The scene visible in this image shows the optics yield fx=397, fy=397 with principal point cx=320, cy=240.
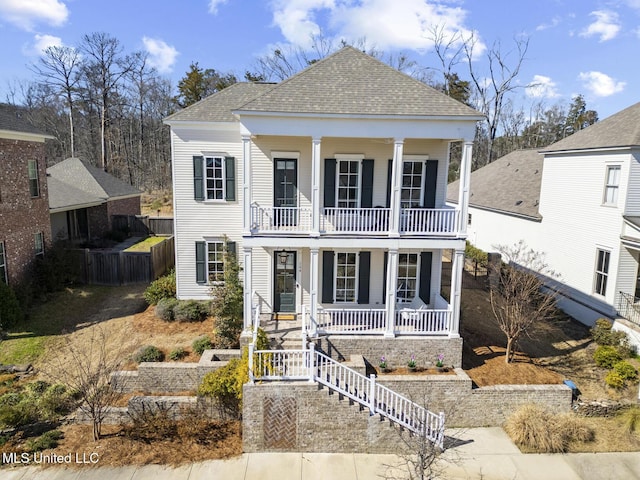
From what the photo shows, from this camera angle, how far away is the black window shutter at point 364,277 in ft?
46.0

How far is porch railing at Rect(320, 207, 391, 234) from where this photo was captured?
1266cm

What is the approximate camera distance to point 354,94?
1244 cm

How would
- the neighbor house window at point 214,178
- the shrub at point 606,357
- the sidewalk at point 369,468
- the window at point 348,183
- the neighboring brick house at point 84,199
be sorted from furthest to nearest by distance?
the neighboring brick house at point 84,199 → the neighbor house window at point 214,178 → the window at point 348,183 → the shrub at point 606,357 → the sidewalk at point 369,468

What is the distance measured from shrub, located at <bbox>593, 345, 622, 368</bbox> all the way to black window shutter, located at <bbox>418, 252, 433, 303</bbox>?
19.0ft

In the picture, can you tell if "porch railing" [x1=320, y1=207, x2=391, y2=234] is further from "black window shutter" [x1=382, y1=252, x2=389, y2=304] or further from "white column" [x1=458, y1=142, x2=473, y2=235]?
"white column" [x1=458, y1=142, x2=473, y2=235]

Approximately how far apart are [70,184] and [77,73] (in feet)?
61.5

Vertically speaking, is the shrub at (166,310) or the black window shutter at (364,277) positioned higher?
the black window shutter at (364,277)

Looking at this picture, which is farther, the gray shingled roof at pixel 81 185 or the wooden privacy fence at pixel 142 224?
the wooden privacy fence at pixel 142 224

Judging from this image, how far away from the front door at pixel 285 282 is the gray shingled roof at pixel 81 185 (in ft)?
46.0

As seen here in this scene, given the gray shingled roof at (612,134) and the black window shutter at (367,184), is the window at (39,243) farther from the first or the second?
the gray shingled roof at (612,134)

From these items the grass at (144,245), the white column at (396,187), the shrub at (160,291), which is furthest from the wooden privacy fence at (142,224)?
the white column at (396,187)

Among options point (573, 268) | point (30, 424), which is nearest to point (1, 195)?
point (30, 424)

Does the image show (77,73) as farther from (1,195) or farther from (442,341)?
(442,341)

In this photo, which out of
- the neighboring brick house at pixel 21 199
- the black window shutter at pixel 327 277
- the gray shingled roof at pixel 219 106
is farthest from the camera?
the neighboring brick house at pixel 21 199
